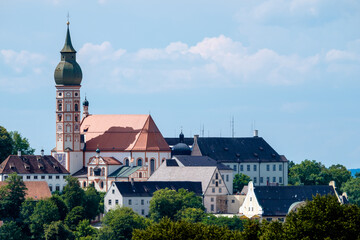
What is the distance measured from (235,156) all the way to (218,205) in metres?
19.9

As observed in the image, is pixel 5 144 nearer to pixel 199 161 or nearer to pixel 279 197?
pixel 199 161

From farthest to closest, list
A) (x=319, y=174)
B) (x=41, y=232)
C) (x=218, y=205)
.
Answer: (x=319, y=174)
(x=218, y=205)
(x=41, y=232)

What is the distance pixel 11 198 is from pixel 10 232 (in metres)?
7.08

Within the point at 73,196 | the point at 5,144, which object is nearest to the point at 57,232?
the point at 73,196

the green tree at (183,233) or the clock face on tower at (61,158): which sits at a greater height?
the clock face on tower at (61,158)

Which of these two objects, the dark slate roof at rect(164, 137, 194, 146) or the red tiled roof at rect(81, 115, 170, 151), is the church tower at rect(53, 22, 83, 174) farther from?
the dark slate roof at rect(164, 137, 194, 146)

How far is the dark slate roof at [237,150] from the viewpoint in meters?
174

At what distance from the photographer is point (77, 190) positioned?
150500mm

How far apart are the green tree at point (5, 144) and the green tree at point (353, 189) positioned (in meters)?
37.3

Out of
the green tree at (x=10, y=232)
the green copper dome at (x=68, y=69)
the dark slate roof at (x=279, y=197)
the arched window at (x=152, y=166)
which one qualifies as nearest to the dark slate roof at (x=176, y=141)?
the arched window at (x=152, y=166)

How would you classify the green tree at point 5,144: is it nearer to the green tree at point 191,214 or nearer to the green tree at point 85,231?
the green tree at point 85,231

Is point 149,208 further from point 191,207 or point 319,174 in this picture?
point 319,174

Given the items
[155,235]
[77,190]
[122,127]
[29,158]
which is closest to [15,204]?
[77,190]

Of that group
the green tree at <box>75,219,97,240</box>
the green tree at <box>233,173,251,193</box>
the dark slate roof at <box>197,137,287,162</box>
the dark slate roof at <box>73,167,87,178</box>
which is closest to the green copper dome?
the dark slate roof at <box>73,167,87,178</box>
